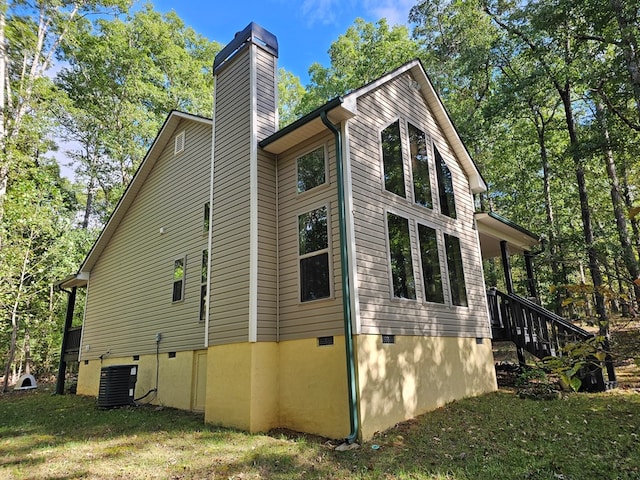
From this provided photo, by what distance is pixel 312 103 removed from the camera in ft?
68.4

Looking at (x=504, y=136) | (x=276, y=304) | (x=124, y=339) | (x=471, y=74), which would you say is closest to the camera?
(x=276, y=304)

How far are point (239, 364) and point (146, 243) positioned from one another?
6.34 meters

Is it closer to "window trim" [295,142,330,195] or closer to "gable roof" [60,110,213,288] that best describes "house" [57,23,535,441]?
"window trim" [295,142,330,195]

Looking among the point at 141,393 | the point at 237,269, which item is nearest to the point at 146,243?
the point at 141,393

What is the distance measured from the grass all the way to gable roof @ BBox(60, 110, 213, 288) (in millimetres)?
6586

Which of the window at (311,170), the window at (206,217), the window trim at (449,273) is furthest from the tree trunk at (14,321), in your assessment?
the window trim at (449,273)

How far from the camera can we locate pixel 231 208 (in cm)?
773

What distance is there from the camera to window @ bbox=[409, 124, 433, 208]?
856 centimetres

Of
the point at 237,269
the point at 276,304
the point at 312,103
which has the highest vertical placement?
the point at 312,103

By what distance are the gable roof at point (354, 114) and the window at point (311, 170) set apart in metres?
0.37

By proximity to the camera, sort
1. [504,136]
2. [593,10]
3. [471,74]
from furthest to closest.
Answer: [504,136]
[471,74]
[593,10]

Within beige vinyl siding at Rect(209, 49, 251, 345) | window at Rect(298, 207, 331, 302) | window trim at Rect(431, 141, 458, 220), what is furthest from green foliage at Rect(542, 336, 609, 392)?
window trim at Rect(431, 141, 458, 220)

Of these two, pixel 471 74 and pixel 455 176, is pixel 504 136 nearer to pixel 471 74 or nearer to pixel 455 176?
pixel 471 74

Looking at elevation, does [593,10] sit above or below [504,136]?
below
